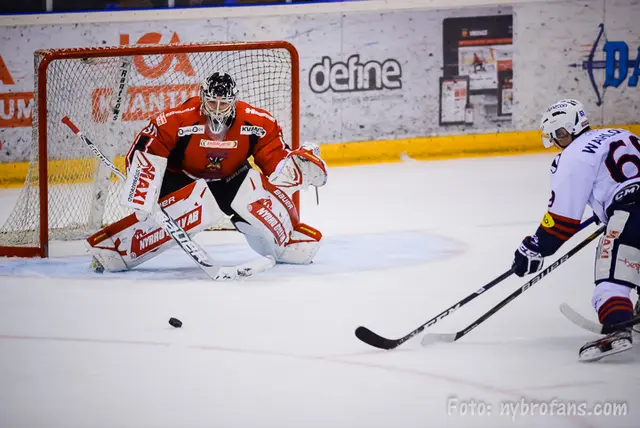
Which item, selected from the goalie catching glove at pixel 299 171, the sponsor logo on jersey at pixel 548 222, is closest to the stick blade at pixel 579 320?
the sponsor logo on jersey at pixel 548 222

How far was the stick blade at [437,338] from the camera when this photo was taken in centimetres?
337

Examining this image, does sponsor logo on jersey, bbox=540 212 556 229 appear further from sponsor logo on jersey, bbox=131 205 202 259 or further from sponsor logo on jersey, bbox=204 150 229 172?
sponsor logo on jersey, bbox=131 205 202 259

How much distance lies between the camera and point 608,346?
303 cm

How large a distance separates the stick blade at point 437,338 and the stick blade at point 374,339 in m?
0.12

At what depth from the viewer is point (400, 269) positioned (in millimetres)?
4613

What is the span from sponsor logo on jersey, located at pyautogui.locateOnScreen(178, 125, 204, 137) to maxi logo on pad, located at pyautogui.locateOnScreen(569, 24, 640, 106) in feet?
14.4

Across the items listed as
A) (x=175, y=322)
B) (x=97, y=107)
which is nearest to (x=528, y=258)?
(x=175, y=322)

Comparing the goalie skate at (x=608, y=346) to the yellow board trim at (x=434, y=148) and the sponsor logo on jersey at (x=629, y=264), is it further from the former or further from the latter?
the yellow board trim at (x=434, y=148)

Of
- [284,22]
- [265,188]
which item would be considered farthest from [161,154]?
[284,22]

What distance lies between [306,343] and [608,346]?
94 cm

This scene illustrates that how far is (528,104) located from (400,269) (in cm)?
382

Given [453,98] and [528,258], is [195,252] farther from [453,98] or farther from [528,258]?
[453,98]

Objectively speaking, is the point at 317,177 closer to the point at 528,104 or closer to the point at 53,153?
the point at 53,153

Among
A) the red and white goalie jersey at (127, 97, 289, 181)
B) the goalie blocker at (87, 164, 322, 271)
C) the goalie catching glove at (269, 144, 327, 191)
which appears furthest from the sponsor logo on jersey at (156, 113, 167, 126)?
the goalie catching glove at (269, 144, 327, 191)
